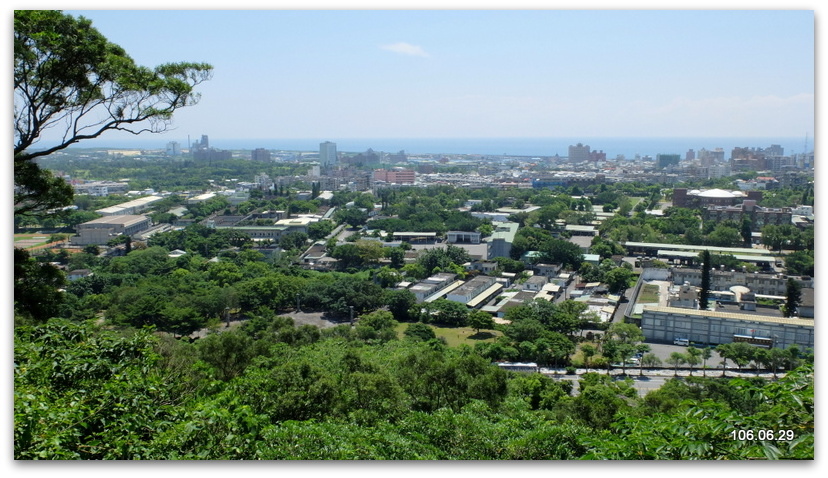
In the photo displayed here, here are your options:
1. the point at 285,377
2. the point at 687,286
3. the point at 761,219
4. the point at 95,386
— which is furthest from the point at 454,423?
the point at 761,219

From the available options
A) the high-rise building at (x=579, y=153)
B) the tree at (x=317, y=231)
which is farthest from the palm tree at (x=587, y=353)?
the high-rise building at (x=579, y=153)

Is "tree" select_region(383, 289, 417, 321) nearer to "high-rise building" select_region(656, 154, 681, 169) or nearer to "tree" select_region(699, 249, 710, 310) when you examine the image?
"tree" select_region(699, 249, 710, 310)

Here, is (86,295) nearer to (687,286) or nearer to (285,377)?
(285,377)

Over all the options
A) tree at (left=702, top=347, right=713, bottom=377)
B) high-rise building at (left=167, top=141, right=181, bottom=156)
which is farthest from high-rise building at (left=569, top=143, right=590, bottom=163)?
tree at (left=702, top=347, right=713, bottom=377)

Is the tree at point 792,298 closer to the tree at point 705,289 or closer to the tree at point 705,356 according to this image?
the tree at point 705,289

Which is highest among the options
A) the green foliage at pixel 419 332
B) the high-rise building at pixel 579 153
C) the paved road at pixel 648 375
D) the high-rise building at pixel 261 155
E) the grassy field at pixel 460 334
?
the high-rise building at pixel 579 153

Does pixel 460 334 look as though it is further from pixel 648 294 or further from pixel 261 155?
pixel 261 155

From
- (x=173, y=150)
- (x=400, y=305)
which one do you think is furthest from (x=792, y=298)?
(x=173, y=150)
